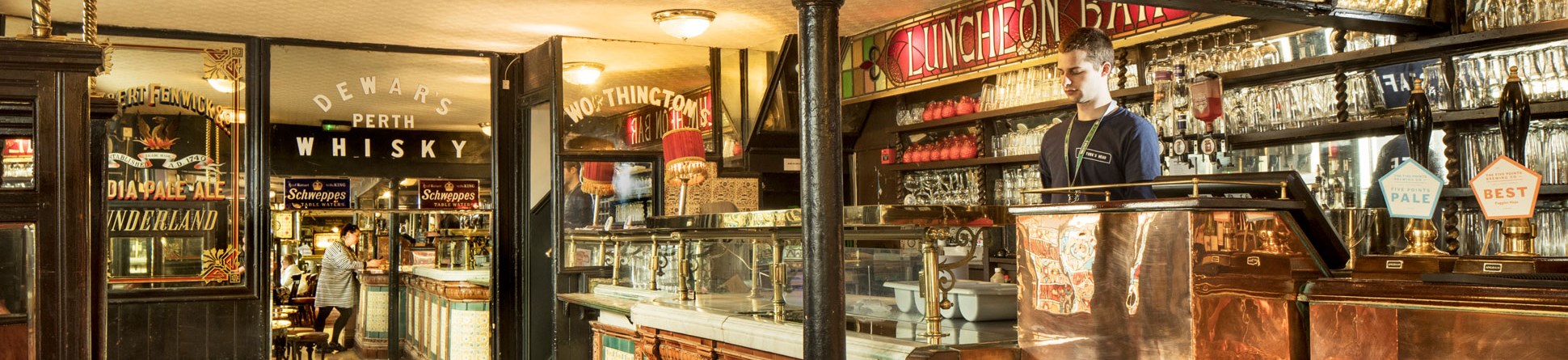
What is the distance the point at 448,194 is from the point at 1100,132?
7.16m

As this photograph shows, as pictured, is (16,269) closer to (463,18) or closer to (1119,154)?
(1119,154)

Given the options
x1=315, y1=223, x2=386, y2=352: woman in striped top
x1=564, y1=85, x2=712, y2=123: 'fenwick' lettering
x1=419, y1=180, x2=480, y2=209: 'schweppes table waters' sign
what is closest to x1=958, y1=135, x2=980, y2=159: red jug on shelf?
x1=564, y1=85, x2=712, y2=123: 'fenwick' lettering

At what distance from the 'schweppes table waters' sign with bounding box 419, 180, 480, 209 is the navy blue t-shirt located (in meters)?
6.75

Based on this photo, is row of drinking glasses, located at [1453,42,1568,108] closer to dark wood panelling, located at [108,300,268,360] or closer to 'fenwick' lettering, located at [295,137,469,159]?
'fenwick' lettering, located at [295,137,469,159]

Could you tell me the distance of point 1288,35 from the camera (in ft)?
17.3

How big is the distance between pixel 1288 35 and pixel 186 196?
6.00 meters

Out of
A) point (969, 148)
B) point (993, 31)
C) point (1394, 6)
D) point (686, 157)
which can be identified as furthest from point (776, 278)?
point (969, 148)

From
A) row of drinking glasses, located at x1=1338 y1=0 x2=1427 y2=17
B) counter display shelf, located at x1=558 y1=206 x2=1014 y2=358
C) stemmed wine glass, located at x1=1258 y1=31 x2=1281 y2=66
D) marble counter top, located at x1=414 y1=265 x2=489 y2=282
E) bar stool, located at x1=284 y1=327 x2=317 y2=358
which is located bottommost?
bar stool, located at x1=284 y1=327 x2=317 y2=358

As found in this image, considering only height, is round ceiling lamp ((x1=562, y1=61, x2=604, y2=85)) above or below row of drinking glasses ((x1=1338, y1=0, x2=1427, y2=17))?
above

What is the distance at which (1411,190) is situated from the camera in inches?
122

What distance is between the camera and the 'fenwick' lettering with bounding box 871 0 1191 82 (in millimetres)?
5871

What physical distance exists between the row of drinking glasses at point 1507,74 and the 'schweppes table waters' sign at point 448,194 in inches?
278

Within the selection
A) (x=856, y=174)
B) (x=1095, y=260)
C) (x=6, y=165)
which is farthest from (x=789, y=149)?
(x=6, y=165)

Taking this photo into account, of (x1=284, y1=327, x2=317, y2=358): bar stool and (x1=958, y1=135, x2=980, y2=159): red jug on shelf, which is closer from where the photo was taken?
(x1=958, y1=135, x2=980, y2=159): red jug on shelf
